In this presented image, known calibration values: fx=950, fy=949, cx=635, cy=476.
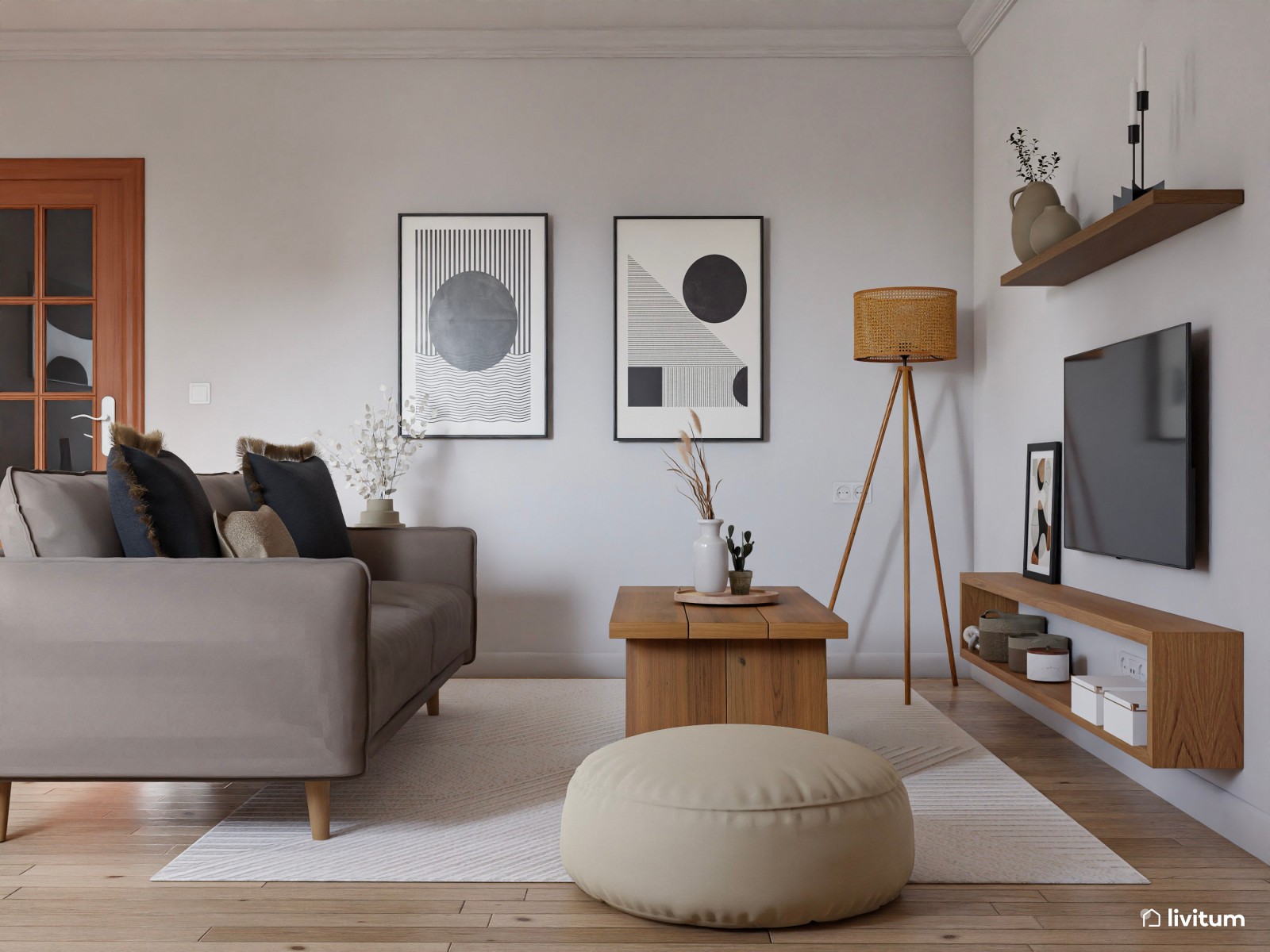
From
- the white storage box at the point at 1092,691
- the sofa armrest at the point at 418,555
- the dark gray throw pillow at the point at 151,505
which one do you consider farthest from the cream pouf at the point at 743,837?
the sofa armrest at the point at 418,555

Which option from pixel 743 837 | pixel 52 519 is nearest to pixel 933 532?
pixel 743 837

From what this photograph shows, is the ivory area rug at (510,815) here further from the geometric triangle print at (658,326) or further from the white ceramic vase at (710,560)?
the geometric triangle print at (658,326)

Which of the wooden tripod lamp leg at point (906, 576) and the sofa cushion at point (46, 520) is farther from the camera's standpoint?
the wooden tripod lamp leg at point (906, 576)

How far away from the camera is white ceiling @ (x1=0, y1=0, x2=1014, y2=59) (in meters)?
4.19

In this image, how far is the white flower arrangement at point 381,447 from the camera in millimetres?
4262

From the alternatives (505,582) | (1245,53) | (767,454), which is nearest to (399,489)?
(505,582)

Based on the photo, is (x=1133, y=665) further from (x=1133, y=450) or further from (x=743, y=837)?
(x=743, y=837)

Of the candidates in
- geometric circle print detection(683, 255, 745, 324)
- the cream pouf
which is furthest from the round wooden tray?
geometric circle print detection(683, 255, 745, 324)

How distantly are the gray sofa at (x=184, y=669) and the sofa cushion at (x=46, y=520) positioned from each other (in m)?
0.14

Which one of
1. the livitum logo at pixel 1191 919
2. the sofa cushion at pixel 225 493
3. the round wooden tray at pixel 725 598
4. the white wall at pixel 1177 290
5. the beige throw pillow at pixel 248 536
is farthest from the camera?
the sofa cushion at pixel 225 493

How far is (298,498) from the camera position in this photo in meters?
3.18

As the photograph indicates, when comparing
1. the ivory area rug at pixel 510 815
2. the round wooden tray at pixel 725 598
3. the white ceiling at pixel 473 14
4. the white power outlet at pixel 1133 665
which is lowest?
the ivory area rug at pixel 510 815

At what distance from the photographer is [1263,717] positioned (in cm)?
218

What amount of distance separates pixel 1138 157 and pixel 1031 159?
928mm
